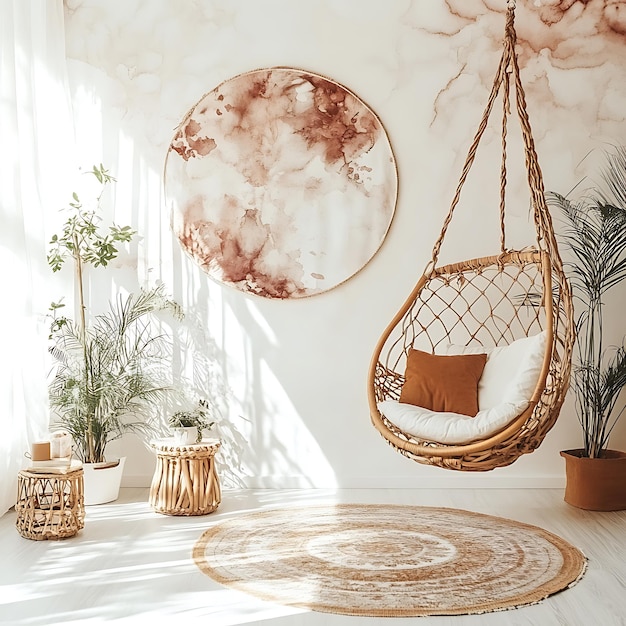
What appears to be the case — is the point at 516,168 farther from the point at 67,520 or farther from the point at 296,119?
the point at 67,520

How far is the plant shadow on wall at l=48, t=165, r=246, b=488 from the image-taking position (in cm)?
372

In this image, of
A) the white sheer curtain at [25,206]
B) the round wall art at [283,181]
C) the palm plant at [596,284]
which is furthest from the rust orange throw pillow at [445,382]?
the white sheer curtain at [25,206]

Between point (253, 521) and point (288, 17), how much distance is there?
241 cm

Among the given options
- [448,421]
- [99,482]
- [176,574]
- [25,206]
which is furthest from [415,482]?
[25,206]

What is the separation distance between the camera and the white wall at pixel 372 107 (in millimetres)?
3961

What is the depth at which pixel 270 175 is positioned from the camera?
401 cm

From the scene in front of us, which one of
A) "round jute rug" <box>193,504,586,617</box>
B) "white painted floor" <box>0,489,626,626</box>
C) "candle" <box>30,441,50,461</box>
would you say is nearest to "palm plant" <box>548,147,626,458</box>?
"white painted floor" <box>0,489,626,626</box>

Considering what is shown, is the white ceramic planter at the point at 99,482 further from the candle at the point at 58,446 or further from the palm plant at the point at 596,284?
the palm plant at the point at 596,284

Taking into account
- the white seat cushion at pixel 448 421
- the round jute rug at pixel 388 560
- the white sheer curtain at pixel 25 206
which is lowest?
the round jute rug at pixel 388 560

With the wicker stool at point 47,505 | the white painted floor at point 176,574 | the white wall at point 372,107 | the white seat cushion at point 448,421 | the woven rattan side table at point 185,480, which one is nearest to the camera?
the white painted floor at point 176,574

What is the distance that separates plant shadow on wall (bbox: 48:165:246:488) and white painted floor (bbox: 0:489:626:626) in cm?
39

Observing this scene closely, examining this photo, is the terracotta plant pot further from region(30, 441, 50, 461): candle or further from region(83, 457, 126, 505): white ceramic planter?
region(30, 441, 50, 461): candle

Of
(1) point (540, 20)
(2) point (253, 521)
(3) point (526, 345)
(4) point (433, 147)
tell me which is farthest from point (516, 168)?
(2) point (253, 521)

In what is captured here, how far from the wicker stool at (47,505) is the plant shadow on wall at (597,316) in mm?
2148
